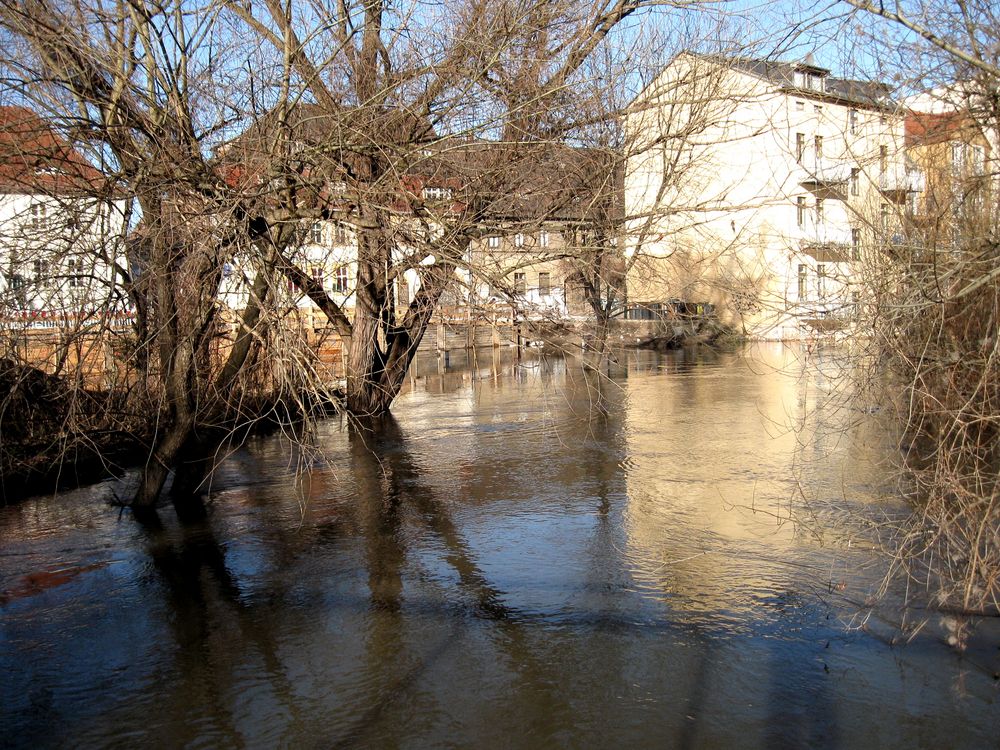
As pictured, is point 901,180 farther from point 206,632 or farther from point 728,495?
point 206,632

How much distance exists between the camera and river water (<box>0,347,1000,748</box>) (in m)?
4.70

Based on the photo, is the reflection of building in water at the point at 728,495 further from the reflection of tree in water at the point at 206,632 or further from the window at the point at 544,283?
the reflection of tree in water at the point at 206,632

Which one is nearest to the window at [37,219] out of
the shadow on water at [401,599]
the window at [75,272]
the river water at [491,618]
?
the window at [75,272]

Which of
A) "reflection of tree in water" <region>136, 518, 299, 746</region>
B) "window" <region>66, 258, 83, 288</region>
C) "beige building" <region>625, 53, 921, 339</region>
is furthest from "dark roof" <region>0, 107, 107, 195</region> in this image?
"beige building" <region>625, 53, 921, 339</region>

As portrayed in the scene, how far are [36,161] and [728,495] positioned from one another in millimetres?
7299

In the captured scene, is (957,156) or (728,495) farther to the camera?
(728,495)

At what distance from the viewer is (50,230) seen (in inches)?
291

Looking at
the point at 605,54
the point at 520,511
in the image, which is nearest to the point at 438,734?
the point at 520,511

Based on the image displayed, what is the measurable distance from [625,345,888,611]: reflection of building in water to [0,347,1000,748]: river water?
1.5 inches

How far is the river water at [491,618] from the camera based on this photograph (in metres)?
4.70

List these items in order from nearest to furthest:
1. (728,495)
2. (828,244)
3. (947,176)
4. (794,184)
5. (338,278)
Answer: (947,176) < (828,244) < (794,184) < (728,495) < (338,278)

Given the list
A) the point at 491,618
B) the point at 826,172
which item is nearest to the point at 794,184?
the point at 826,172

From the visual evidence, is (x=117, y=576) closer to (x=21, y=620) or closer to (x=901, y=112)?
(x=21, y=620)

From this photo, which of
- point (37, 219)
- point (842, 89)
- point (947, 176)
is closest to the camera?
point (947, 176)
